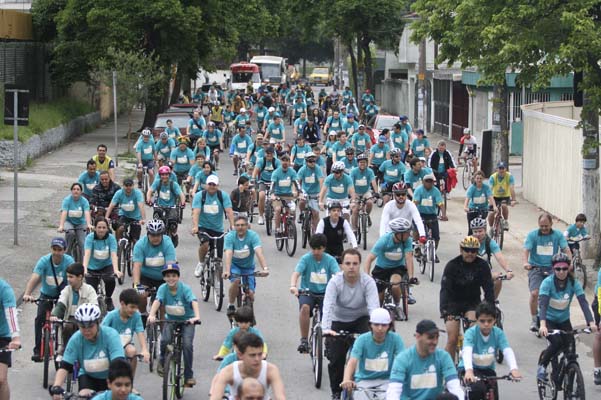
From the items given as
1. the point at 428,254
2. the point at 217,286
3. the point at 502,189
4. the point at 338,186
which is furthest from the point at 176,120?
the point at 217,286

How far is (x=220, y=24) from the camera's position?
169 feet

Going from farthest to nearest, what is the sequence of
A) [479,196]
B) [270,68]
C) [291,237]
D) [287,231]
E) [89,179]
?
[270,68] → [287,231] → [291,237] → [479,196] → [89,179]

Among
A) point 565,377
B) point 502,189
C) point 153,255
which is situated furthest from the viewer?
point 502,189

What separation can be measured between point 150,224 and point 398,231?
3084 mm

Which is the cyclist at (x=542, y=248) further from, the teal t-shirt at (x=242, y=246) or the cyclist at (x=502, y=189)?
the cyclist at (x=502, y=189)

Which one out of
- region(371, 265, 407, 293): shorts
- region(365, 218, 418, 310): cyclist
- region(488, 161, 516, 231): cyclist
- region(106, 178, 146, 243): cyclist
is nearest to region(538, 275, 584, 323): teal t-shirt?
region(365, 218, 418, 310): cyclist

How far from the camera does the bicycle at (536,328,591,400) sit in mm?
12352

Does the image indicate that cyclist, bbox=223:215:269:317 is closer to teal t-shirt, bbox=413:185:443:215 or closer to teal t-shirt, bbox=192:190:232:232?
teal t-shirt, bbox=192:190:232:232

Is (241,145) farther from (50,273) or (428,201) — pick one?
(50,273)

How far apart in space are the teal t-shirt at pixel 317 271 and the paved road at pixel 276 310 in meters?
1.06

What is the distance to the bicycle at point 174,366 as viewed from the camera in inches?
497

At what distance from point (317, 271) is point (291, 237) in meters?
8.76

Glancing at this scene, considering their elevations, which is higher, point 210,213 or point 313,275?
point 210,213

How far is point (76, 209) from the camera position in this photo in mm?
19188
